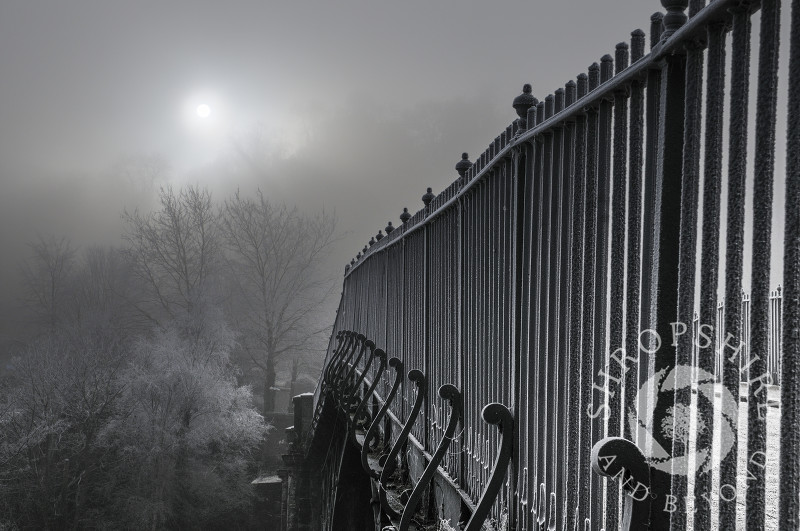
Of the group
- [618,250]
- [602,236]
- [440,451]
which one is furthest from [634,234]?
[440,451]

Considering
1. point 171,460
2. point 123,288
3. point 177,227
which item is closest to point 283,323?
point 177,227

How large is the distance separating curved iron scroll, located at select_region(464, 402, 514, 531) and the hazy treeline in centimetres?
2416

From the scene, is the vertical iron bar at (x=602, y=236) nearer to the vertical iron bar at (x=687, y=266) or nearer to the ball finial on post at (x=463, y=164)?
the vertical iron bar at (x=687, y=266)

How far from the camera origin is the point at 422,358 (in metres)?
5.34

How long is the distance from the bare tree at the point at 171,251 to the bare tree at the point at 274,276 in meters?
1.87

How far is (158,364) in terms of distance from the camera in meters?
29.3

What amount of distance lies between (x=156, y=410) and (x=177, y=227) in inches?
642

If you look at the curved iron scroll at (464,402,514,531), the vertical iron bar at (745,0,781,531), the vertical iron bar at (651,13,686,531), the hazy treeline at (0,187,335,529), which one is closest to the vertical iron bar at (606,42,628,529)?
the vertical iron bar at (651,13,686,531)

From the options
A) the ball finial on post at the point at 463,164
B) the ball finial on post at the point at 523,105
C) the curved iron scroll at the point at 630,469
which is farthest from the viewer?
the ball finial on post at the point at 463,164

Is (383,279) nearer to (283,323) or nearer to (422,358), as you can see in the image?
(422,358)

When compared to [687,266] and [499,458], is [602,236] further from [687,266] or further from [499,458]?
[499,458]

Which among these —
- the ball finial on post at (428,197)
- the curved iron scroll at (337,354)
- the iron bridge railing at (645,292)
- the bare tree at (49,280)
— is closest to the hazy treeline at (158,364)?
the bare tree at (49,280)

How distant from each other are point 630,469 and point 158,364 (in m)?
29.8

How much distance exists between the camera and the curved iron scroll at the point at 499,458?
2621 mm
